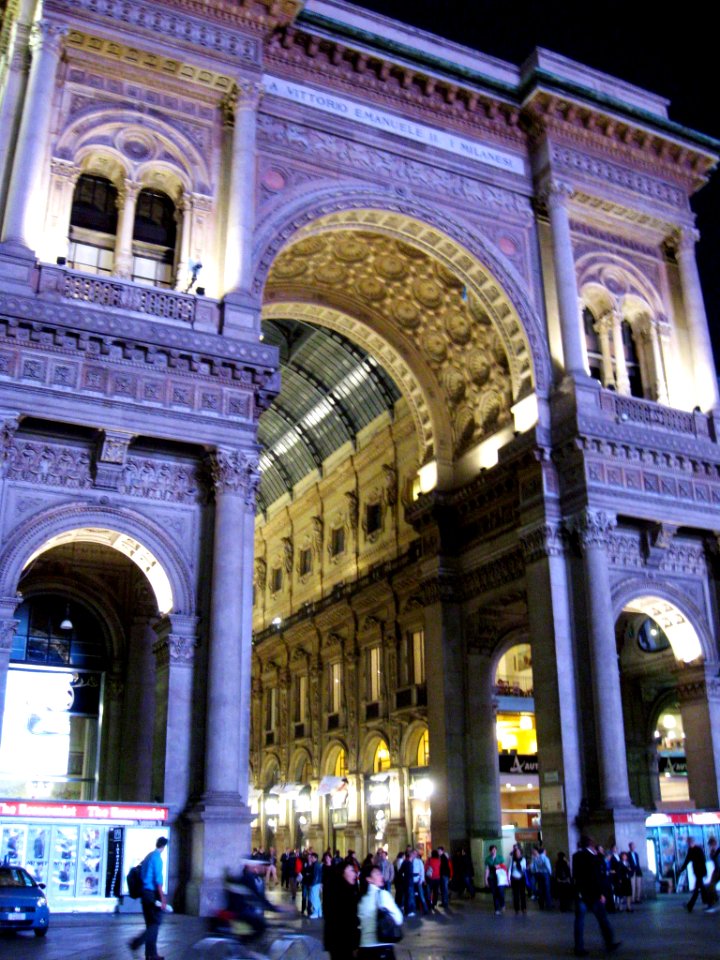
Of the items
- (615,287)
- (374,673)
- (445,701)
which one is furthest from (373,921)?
A: (374,673)

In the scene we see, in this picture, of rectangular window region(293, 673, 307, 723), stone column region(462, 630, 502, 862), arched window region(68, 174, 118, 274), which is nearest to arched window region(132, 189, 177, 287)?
arched window region(68, 174, 118, 274)

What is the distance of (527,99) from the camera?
3128 centimetres

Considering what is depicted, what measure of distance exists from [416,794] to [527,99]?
2372 cm

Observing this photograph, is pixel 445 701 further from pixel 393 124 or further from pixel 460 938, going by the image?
pixel 393 124

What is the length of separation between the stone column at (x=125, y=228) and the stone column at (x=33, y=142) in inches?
83.9

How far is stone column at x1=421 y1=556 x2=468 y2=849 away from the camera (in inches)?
1184

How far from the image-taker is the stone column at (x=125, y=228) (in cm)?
2447

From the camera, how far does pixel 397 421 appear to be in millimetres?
40781

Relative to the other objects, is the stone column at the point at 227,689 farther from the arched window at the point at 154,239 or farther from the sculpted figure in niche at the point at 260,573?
the sculpted figure in niche at the point at 260,573

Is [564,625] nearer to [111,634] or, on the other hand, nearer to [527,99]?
[111,634]

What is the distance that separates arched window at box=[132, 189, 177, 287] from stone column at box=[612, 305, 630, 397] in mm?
13779

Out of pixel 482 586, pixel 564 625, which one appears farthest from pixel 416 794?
pixel 564 625

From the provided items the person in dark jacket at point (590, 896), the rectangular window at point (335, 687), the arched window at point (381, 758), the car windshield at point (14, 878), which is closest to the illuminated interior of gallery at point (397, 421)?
the arched window at point (381, 758)

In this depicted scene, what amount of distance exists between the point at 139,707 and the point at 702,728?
1604 centimetres
